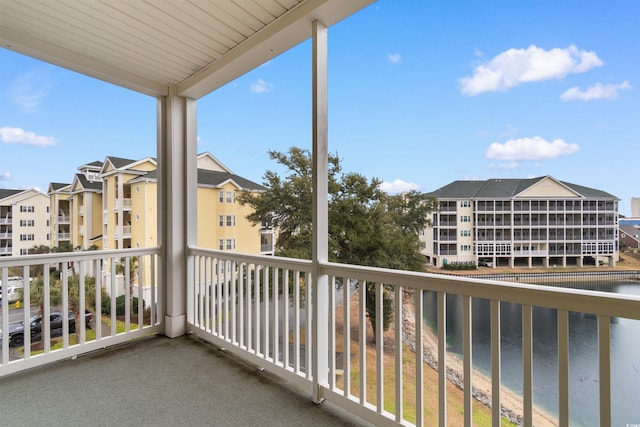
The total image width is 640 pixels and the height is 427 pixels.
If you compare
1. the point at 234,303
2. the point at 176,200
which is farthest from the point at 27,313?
the point at 234,303

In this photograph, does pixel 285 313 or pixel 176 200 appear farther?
pixel 176 200

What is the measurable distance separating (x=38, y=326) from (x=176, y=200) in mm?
1416

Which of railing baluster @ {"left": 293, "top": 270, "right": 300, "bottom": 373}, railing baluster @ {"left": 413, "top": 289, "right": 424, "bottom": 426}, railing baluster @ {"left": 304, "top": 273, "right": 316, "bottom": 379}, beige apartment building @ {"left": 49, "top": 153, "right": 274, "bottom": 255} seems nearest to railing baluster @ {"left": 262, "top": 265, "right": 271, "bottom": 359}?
beige apartment building @ {"left": 49, "top": 153, "right": 274, "bottom": 255}

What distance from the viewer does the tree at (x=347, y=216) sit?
1.57 m

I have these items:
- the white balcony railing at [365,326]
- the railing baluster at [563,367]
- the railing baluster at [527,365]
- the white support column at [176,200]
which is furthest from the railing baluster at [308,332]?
the white support column at [176,200]

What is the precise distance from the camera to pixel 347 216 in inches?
73.9

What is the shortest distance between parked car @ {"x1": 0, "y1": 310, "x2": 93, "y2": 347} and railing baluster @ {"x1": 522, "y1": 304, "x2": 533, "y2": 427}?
315 centimetres

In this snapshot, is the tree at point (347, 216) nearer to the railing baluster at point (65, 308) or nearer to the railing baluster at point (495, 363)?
the railing baluster at point (495, 363)

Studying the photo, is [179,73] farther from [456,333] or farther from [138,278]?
[456,333]

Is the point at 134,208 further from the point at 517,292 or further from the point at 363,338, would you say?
the point at 517,292

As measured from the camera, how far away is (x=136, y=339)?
2889 mm

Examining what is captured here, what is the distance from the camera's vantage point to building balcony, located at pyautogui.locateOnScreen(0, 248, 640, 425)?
125 centimetres

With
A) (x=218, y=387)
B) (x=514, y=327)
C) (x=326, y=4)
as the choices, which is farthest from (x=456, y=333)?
(x=326, y=4)

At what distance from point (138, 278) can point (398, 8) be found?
3.08 metres
